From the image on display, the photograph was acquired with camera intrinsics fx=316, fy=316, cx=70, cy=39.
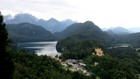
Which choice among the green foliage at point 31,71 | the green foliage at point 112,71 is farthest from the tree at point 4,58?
the green foliage at point 112,71

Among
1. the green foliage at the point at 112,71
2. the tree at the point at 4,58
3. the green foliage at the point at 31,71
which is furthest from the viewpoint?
the green foliage at the point at 112,71

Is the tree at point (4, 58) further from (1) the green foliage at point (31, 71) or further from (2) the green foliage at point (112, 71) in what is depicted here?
(2) the green foliage at point (112, 71)

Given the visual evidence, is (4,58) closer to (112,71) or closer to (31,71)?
(31,71)

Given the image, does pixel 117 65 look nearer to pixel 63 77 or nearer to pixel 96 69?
pixel 96 69

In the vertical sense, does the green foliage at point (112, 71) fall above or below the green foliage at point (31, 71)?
below

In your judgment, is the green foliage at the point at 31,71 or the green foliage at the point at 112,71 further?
the green foliage at the point at 112,71

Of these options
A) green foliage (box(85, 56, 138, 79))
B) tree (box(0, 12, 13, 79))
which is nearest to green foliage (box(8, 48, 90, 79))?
green foliage (box(85, 56, 138, 79))

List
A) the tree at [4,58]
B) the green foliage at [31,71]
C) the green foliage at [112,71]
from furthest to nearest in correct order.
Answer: the green foliage at [112,71] < the green foliage at [31,71] < the tree at [4,58]

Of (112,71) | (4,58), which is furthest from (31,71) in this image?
(112,71)

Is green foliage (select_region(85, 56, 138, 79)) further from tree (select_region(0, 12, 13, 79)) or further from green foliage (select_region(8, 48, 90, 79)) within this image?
tree (select_region(0, 12, 13, 79))

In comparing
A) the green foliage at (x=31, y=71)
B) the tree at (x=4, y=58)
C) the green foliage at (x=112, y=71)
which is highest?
the tree at (x=4, y=58)
